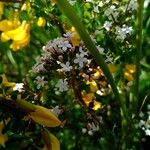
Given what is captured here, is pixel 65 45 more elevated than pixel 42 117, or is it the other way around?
pixel 65 45

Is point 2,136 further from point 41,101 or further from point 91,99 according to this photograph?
point 91,99

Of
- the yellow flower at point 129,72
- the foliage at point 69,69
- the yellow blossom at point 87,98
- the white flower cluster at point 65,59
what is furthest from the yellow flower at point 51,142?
the yellow flower at point 129,72

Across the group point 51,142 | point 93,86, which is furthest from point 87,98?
point 51,142

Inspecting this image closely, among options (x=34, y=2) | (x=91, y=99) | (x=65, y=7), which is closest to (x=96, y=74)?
(x=91, y=99)

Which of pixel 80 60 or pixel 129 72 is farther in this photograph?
pixel 129 72

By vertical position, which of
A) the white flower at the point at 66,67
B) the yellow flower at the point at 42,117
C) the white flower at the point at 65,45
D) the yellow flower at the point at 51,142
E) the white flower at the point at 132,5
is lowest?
the yellow flower at the point at 51,142

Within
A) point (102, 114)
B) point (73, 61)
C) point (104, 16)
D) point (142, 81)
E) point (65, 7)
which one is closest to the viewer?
point (65, 7)

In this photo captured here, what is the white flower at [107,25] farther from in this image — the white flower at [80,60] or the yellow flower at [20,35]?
the yellow flower at [20,35]

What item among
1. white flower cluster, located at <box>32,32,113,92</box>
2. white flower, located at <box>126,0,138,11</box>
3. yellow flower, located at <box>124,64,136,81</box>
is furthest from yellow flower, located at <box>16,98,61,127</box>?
yellow flower, located at <box>124,64,136,81</box>

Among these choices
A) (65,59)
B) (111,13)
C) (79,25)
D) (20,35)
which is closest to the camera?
(79,25)

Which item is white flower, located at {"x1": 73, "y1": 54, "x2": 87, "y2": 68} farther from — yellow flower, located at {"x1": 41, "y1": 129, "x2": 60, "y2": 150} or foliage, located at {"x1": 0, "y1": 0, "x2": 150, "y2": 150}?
yellow flower, located at {"x1": 41, "y1": 129, "x2": 60, "y2": 150}

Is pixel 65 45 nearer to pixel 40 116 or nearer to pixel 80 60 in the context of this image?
pixel 80 60
